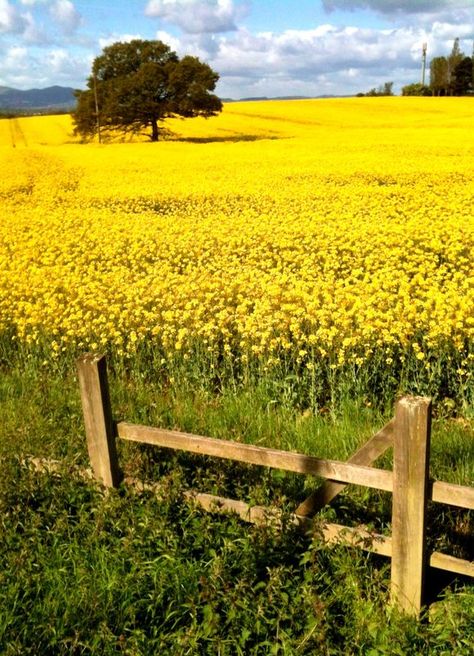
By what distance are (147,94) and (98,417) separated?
46.0 m

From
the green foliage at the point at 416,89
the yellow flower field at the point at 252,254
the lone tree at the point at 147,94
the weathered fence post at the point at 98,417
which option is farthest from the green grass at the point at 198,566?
the green foliage at the point at 416,89

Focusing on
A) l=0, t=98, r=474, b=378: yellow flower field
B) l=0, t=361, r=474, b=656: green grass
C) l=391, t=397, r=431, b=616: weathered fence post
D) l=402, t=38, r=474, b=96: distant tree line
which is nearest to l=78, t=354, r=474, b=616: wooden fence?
l=391, t=397, r=431, b=616: weathered fence post

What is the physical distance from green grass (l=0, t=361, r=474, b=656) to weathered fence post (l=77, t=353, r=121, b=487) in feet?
0.47

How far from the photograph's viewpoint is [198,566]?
10.6ft

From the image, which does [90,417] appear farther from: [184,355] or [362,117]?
[362,117]

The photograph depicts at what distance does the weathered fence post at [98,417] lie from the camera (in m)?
3.67

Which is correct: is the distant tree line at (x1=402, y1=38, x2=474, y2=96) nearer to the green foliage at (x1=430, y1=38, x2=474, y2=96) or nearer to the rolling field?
the green foliage at (x1=430, y1=38, x2=474, y2=96)

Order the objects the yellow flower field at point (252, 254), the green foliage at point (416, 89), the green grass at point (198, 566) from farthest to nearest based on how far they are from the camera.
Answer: the green foliage at point (416, 89) → the yellow flower field at point (252, 254) → the green grass at point (198, 566)

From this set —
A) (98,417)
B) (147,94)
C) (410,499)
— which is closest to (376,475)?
(410,499)

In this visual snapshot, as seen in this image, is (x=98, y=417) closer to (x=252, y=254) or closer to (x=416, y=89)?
(x=252, y=254)

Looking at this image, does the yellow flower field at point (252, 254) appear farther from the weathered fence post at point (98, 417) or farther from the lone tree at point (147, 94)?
the lone tree at point (147, 94)

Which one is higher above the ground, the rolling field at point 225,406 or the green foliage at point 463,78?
the green foliage at point 463,78

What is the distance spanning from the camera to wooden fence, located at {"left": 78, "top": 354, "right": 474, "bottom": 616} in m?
2.77

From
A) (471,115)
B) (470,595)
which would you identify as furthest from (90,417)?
(471,115)
